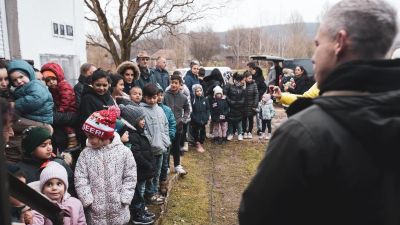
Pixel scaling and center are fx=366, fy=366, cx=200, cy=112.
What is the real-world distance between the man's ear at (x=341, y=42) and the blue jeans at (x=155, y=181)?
12.9 feet

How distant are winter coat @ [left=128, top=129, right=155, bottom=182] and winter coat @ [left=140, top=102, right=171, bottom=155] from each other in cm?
60

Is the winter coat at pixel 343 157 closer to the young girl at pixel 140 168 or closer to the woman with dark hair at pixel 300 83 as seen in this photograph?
the young girl at pixel 140 168

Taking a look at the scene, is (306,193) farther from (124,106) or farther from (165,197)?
(165,197)

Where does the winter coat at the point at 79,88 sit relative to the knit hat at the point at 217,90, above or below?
above

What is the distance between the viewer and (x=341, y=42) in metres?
1.26

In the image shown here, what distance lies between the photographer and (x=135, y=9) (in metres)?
14.8

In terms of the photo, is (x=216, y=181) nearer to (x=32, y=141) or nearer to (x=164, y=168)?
(x=164, y=168)

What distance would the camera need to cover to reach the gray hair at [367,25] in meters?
1.23

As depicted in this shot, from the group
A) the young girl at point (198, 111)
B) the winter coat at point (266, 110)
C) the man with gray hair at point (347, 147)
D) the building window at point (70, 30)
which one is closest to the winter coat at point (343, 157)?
the man with gray hair at point (347, 147)

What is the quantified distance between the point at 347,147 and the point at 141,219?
348cm

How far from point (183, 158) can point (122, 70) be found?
2645 mm

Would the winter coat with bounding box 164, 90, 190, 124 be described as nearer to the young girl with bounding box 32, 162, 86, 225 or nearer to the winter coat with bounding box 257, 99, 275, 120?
the winter coat with bounding box 257, 99, 275, 120

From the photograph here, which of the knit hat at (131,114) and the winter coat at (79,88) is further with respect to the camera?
the winter coat at (79,88)

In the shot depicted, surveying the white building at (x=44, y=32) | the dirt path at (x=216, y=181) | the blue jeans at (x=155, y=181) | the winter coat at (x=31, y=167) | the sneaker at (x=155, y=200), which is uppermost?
the white building at (x=44, y=32)
